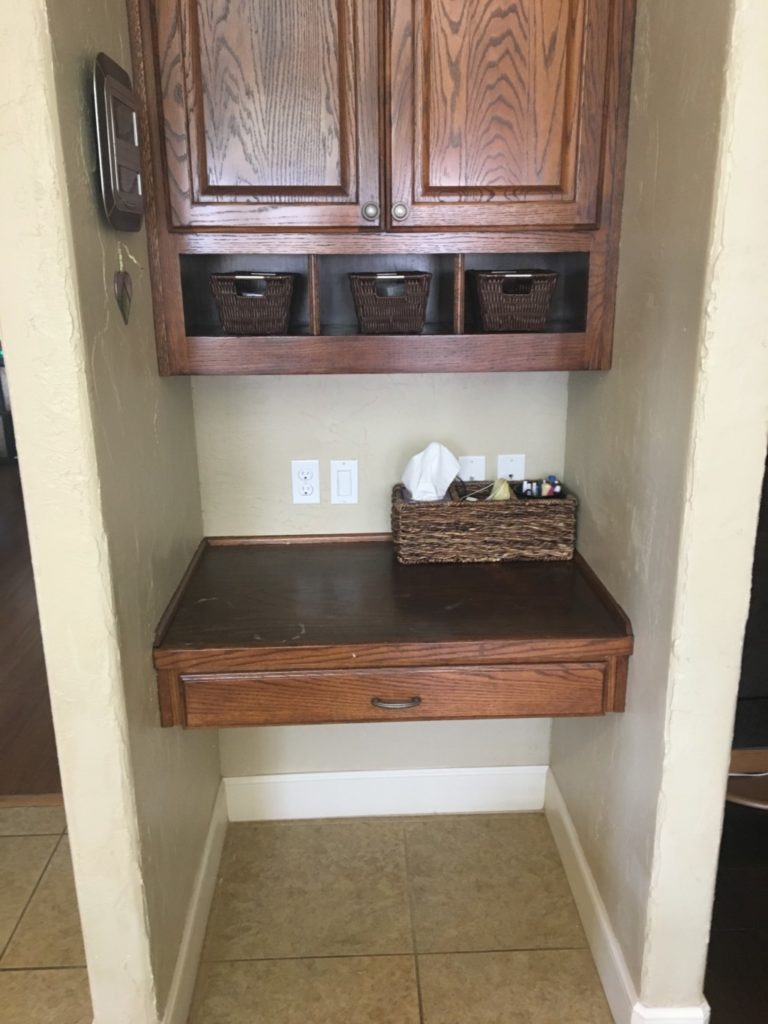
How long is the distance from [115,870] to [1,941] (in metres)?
0.79

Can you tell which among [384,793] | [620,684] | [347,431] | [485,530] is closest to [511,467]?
[485,530]

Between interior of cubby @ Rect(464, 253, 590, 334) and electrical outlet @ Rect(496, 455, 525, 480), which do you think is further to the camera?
electrical outlet @ Rect(496, 455, 525, 480)

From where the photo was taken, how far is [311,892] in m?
2.00

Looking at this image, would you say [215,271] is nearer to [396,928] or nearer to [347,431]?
[347,431]

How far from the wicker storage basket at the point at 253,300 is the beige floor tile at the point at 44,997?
1.47 meters

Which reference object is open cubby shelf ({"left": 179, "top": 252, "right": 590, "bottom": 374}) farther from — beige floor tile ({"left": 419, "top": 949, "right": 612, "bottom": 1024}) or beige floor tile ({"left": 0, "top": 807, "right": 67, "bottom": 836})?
beige floor tile ({"left": 0, "top": 807, "right": 67, "bottom": 836})

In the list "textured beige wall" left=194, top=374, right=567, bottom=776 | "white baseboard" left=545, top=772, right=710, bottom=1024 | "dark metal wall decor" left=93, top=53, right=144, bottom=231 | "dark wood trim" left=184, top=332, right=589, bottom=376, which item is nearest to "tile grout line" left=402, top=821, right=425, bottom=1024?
"white baseboard" left=545, top=772, right=710, bottom=1024

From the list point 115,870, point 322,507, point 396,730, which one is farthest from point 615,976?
point 322,507

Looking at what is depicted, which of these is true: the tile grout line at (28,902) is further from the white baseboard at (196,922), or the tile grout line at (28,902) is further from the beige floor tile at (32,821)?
the white baseboard at (196,922)

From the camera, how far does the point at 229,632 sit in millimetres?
1555

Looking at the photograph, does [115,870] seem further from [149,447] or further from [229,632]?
[149,447]

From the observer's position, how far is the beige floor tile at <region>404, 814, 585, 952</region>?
73.3 inches

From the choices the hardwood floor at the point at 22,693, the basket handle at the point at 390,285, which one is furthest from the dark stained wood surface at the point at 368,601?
the hardwood floor at the point at 22,693

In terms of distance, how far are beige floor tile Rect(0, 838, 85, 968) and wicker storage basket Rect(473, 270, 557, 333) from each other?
1.70 m
